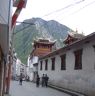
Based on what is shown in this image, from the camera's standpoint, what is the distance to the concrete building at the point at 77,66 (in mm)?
22992

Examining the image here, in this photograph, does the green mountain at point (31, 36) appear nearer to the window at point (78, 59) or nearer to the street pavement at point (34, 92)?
the street pavement at point (34, 92)

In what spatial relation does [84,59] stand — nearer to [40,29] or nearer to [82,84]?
[82,84]

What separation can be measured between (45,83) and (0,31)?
104ft

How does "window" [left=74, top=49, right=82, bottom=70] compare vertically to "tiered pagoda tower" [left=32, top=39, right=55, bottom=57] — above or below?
below

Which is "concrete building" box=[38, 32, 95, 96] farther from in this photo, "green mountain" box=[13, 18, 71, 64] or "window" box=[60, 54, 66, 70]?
"green mountain" box=[13, 18, 71, 64]

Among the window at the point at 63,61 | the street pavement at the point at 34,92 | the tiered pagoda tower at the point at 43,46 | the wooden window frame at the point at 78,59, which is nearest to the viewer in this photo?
the wooden window frame at the point at 78,59

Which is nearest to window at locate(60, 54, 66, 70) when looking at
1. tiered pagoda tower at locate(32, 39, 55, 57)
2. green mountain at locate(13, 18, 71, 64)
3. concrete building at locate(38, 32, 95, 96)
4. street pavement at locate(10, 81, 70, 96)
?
concrete building at locate(38, 32, 95, 96)

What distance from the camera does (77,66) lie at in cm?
2722

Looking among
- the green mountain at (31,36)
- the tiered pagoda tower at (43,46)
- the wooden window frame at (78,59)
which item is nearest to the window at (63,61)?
the wooden window frame at (78,59)

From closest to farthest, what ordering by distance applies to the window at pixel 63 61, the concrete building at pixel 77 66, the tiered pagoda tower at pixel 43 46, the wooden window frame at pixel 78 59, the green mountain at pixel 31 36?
the concrete building at pixel 77 66 < the wooden window frame at pixel 78 59 < the window at pixel 63 61 < the tiered pagoda tower at pixel 43 46 < the green mountain at pixel 31 36

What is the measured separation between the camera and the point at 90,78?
75.7 ft

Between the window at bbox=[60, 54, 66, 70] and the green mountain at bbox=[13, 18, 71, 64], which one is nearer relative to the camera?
the window at bbox=[60, 54, 66, 70]

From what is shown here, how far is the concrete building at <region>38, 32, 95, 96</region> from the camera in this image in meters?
23.0

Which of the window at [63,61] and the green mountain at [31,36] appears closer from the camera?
the window at [63,61]
